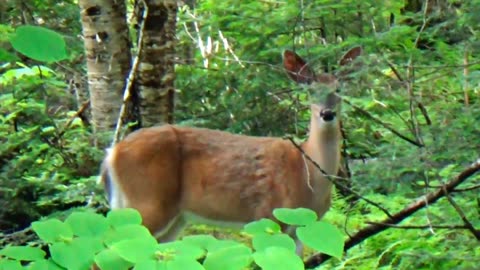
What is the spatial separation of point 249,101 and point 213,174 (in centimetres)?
141

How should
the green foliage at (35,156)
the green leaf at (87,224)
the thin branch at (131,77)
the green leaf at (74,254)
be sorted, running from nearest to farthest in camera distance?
1. the green leaf at (74,254)
2. the green leaf at (87,224)
3. the green foliage at (35,156)
4. the thin branch at (131,77)

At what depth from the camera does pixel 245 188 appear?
7480 mm

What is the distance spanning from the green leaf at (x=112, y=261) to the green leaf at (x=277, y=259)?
1.38 ft

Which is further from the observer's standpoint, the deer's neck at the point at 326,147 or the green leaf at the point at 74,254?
the deer's neck at the point at 326,147

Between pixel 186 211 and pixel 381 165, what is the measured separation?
2891mm

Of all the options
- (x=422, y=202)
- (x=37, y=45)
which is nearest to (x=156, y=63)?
(x=422, y=202)

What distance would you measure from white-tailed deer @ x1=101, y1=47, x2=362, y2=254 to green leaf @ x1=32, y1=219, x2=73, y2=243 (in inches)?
155

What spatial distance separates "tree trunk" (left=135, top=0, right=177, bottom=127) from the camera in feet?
26.1

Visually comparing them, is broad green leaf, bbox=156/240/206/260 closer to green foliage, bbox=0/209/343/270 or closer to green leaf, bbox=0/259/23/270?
green foliage, bbox=0/209/343/270

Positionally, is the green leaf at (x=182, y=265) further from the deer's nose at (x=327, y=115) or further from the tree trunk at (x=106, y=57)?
the tree trunk at (x=106, y=57)

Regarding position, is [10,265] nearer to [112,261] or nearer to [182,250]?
[112,261]

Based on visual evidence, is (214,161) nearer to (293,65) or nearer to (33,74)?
(293,65)

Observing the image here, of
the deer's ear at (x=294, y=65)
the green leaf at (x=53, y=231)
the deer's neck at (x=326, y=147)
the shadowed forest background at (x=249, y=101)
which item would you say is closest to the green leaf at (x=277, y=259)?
the green leaf at (x=53, y=231)

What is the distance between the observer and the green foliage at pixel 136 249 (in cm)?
302
